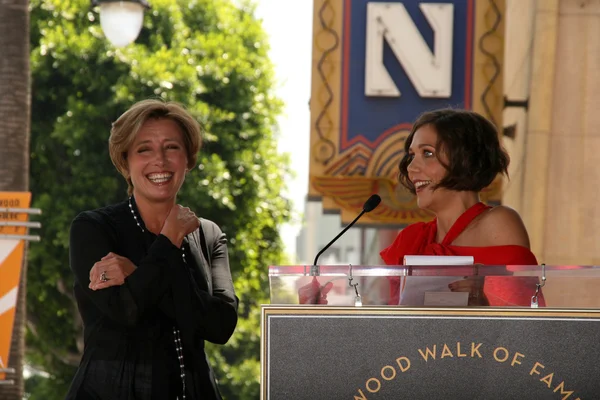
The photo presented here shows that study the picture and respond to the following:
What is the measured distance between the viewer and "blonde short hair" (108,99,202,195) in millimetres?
4656

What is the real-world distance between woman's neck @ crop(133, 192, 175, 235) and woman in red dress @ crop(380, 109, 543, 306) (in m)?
0.92

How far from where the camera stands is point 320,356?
3498mm

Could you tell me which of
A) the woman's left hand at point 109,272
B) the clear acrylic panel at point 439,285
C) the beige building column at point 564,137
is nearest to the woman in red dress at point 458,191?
the clear acrylic panel at point 439,285

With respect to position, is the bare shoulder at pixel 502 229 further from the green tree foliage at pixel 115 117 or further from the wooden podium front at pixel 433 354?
the green tree foliage at pixel 115 117

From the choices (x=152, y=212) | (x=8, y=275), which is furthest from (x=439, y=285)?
(x=8, y=275)

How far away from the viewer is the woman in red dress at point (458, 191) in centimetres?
441

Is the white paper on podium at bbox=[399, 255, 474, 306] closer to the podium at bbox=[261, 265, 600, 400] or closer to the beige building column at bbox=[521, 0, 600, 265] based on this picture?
the podium at bbox=[261, 265, 600, 400]

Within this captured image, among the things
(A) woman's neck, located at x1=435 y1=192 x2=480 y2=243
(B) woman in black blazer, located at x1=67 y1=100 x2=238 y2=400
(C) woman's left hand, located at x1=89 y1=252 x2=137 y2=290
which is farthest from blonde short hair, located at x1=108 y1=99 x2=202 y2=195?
(A) woman's neck, located at x1=435 y1=192 x2=480 y2=243

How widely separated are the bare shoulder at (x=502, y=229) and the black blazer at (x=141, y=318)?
1031mm

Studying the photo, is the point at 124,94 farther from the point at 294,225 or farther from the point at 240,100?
the point at 294,225

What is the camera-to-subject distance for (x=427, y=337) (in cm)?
347

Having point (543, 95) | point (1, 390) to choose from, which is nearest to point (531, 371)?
point (543, 95)

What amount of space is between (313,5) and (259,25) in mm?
17850

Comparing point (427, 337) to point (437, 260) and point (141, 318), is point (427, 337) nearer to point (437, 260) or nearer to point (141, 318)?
point (437, 260)
